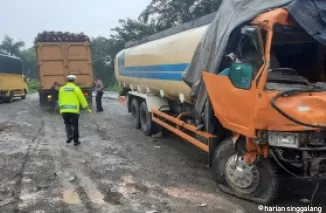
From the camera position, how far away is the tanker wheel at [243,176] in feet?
15.5

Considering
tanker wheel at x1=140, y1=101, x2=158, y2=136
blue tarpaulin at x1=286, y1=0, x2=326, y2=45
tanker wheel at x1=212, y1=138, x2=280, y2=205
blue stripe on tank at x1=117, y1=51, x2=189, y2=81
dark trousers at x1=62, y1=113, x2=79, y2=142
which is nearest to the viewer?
blue tarpaulin at x1=286, y1=0, x2=326, y2=45

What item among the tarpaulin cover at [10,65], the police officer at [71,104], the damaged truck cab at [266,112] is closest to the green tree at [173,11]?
the tarpaulin cover at [10,65]

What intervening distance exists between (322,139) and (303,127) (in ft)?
1.22

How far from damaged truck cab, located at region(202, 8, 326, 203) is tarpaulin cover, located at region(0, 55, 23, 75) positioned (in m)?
19.4

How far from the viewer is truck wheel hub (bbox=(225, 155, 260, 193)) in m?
4.86

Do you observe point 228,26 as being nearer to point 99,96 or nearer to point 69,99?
point 69,99

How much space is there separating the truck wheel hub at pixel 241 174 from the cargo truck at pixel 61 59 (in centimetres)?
1177

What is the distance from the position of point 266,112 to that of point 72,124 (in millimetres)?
5773

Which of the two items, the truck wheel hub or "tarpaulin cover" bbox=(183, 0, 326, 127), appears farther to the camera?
the truck wheel hub

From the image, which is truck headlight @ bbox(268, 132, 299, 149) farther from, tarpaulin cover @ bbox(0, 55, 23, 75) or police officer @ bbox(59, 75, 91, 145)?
tarpaulin cover @ bbox(0, 55, 23, 75)

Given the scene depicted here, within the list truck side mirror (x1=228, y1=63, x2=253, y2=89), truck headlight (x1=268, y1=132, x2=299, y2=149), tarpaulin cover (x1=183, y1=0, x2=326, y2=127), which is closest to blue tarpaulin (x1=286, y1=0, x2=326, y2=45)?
tarpaulin cover (x1=183, y1=0, x2=326, y2=127)

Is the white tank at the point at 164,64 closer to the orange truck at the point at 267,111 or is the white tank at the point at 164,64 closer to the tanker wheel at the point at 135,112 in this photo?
the tanker wheel at the point at 135,112

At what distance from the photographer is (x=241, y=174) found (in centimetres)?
497

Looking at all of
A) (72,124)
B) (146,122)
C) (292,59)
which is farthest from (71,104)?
(292,59)
